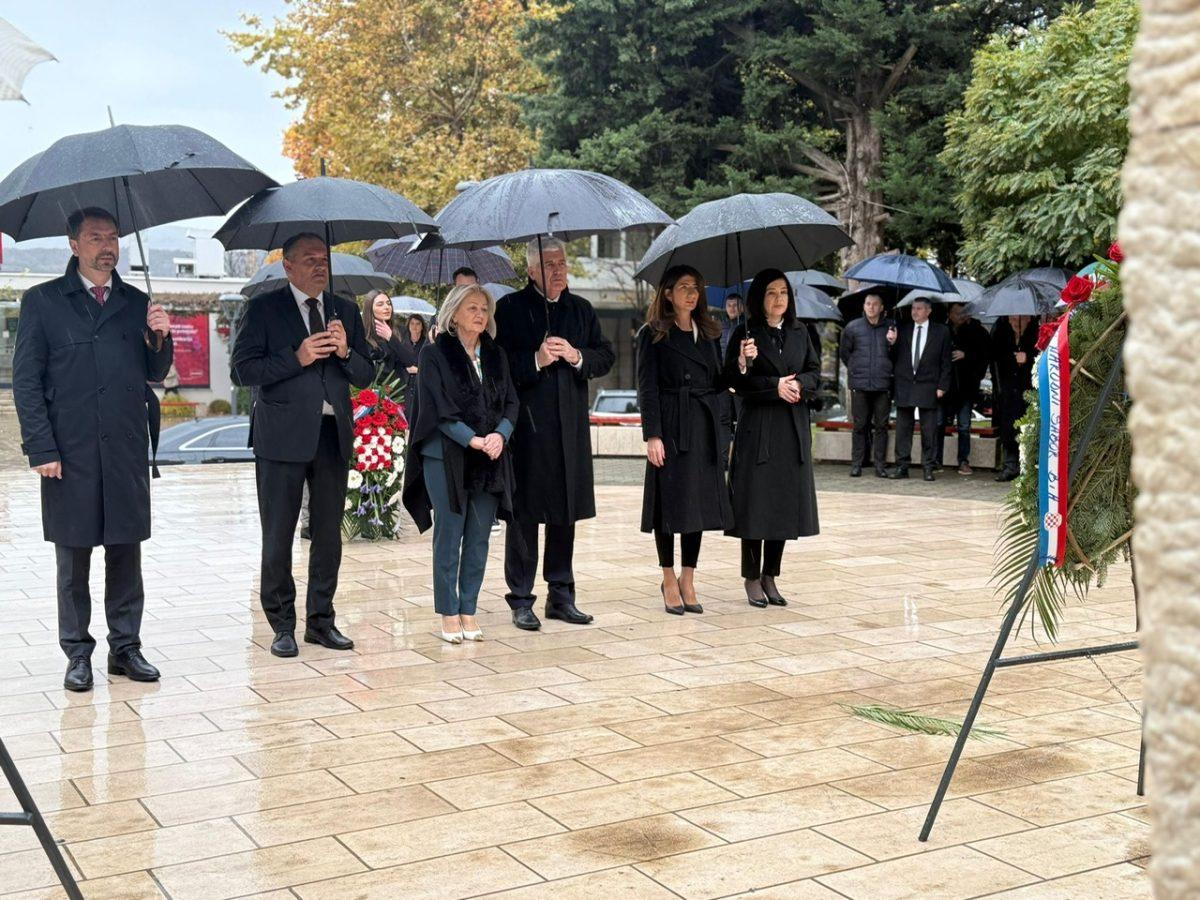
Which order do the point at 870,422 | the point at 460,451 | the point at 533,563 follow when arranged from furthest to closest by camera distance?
the point at 870,422
the point at 533,563
the point at 460,451

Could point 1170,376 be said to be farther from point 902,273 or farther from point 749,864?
point 902,273

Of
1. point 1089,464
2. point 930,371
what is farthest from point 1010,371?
point 1089,464

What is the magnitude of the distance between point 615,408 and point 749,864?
19.7 metres

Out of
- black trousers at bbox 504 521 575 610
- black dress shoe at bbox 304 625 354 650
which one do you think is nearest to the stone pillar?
black dress shoe at bbox 304 625 354 650

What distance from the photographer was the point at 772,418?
7.99 metres

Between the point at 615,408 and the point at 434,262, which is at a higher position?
the point at 434,262

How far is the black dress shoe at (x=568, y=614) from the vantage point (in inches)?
301

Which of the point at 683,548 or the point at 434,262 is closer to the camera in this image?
the point at 683,548

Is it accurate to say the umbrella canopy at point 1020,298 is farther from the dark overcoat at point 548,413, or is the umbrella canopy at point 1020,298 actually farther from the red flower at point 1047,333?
the red flower at point 1047,333

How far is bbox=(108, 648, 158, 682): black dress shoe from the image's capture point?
630 centimetres

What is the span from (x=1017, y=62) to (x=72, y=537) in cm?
1515

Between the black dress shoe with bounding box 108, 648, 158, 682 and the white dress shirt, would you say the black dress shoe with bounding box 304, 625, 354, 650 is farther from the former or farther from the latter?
the white dress shirt

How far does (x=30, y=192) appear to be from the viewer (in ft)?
18.7

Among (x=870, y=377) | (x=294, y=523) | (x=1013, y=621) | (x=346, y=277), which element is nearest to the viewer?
(x=1013, y=621)
